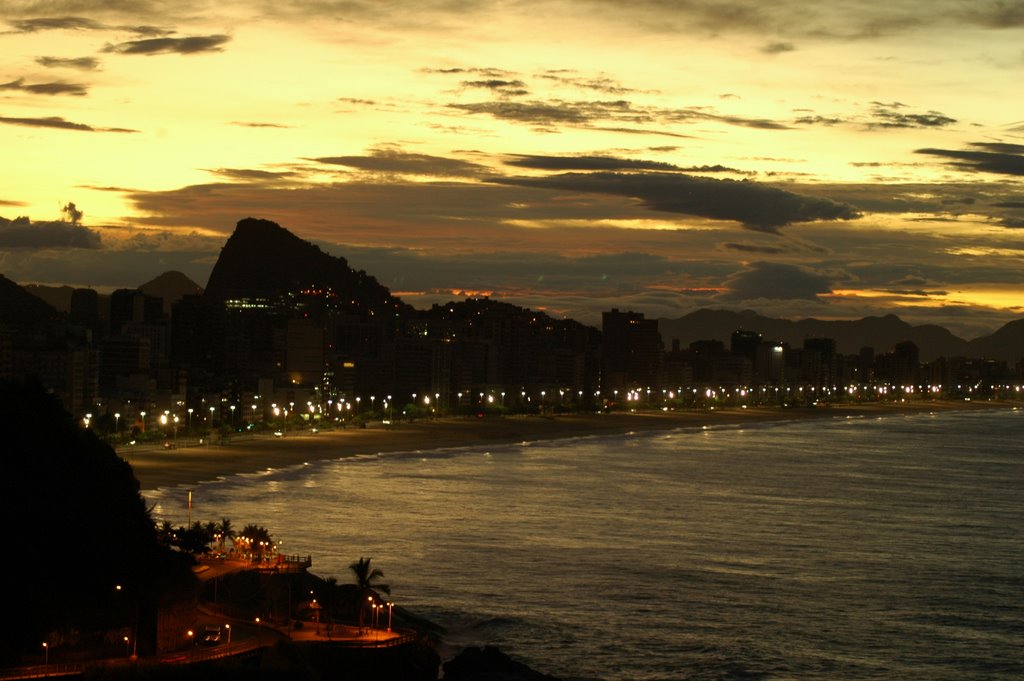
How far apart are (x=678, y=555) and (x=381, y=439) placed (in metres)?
58.5

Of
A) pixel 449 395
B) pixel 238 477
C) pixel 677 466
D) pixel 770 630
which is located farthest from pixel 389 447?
pixel 449 395

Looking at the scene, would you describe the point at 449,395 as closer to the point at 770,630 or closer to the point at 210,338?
the point at 210,338

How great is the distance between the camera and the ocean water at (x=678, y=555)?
33656 millimetres

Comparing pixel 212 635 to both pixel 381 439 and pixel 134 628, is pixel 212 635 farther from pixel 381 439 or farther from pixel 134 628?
pixel 381 439

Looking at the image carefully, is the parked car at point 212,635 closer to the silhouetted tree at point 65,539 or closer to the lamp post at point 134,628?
the silhouetted tree at point 65,539

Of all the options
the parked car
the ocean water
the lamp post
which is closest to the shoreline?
the ocean water

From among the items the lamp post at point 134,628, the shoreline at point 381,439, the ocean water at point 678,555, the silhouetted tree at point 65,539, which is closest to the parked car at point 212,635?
the silhouetted tree at point 65,539

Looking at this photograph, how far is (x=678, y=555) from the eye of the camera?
4678 cm

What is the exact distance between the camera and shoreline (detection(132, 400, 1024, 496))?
2854 inches

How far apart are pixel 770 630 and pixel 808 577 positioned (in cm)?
843

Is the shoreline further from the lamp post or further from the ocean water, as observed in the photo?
the lamp post

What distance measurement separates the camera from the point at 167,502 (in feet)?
178

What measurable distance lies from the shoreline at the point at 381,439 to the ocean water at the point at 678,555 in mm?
3207

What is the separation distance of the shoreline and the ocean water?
10.5 ft
